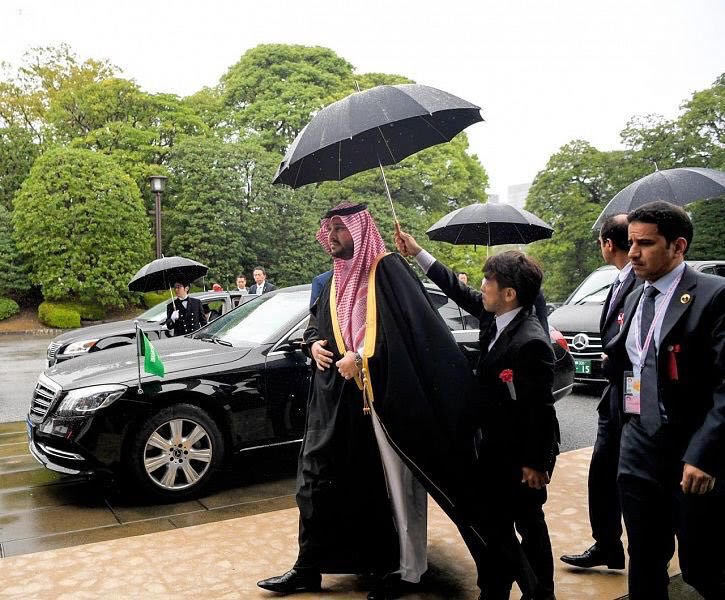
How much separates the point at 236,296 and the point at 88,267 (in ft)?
67.3

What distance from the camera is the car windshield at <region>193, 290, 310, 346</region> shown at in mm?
5949

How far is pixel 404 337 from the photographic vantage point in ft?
10.4

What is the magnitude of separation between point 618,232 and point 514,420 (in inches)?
50.0

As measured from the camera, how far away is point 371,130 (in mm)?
3863

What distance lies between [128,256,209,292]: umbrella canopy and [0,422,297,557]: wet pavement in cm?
322

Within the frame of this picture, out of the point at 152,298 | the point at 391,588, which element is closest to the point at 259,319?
A: the point at 391,588

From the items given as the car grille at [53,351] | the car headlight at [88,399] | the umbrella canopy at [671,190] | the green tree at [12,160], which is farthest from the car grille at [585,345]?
the green tree at [12,160]

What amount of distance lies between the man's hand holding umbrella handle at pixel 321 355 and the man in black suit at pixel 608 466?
54.3 inches

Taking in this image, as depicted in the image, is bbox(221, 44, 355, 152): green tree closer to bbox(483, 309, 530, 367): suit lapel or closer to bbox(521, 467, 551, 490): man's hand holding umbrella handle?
bbox(483, 309, 530, 367): suit lapel

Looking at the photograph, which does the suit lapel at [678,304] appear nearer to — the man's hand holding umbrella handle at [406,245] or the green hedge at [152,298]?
the man's hand holding umbrella handle at [406,245]

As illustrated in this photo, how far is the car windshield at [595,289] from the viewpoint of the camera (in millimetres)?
10797

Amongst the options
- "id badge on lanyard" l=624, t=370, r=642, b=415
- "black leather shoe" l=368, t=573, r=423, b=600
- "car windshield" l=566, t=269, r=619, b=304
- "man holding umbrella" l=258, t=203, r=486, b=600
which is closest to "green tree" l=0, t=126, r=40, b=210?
"car windshield" l=566, t=269, r=619, b=304

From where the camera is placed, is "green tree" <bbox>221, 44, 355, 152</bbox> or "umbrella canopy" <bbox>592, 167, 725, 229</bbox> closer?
"umbrella canopy" <bbox>592, 167, 725, 229</bbox>

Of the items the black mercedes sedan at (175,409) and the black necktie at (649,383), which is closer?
the black necktie at (649,383)
